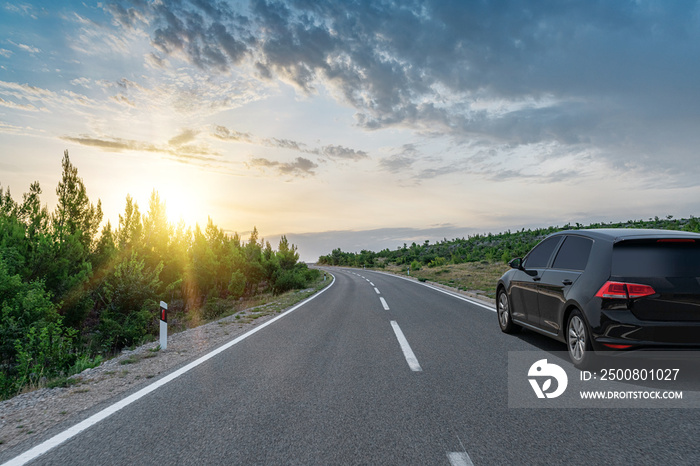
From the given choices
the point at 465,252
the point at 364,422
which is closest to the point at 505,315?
the point at 364,422

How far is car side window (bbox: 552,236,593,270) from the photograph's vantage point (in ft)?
17.6

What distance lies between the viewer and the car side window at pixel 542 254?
650 centimetres

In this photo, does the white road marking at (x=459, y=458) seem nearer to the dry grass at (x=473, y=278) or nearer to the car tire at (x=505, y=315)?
the car tire at (x=505, y=315)

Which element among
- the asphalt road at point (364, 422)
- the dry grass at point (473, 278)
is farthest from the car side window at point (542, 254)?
the dry grass at point (473, 278)

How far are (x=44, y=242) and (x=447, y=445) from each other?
14.0 metres

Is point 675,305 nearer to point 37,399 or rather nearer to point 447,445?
point 447,445

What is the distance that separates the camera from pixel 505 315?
770cm

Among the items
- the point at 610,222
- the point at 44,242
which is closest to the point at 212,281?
the point at 44,242

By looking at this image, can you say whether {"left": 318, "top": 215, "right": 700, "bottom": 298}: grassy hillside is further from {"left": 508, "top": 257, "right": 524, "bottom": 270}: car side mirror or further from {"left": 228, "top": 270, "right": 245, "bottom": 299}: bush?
{"left": 508, "top": 257, "right": 524, "bottom": 270}: car side mirror

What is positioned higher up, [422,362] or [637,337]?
[637,337]

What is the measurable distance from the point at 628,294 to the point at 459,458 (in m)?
3.13

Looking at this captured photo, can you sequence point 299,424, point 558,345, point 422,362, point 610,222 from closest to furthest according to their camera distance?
point 299,424, point 422,362, point 558,345, point 610,222

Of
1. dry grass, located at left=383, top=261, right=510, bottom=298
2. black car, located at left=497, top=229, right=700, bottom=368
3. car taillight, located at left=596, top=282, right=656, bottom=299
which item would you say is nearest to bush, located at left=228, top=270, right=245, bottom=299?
dry grass, located at left=383, top=261, right=510, bottom=298

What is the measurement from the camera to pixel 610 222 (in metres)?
66.9
